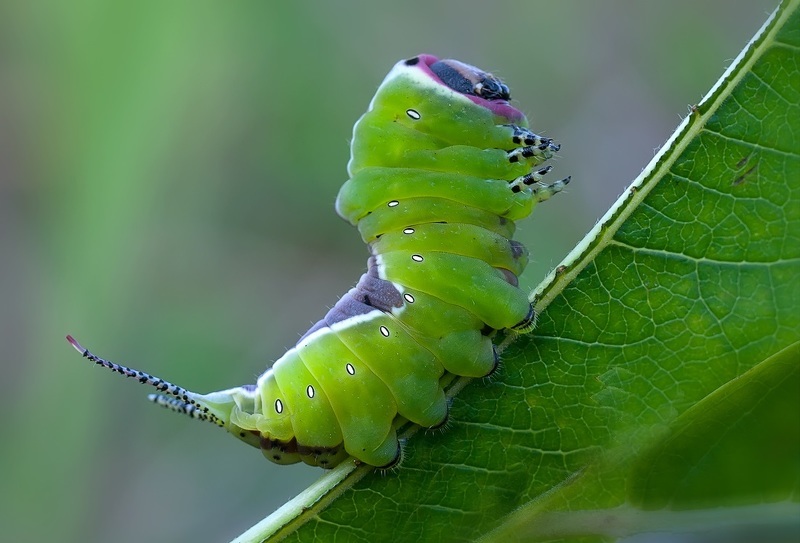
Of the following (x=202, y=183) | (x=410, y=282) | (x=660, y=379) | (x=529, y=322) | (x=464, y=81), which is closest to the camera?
(x=660, y=379)

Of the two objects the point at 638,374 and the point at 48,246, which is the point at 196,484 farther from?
the point at 638,374

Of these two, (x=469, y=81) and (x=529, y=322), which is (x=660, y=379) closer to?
(x=529, y=322)

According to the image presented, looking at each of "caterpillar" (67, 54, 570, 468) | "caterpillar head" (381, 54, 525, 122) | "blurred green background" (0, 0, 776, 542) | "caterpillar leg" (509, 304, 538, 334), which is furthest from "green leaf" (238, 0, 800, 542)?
"blurred green background" (0, 0, 776, 542)

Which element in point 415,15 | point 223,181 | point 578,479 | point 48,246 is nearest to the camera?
point 578,479

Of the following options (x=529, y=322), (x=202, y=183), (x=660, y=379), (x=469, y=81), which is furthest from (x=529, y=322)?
(x=202, y=183)

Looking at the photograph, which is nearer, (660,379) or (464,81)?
(660,379)

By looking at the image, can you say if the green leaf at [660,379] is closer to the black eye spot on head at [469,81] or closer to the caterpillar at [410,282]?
the caterpillar at [410,282]

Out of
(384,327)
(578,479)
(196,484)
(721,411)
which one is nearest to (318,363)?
(384,327)

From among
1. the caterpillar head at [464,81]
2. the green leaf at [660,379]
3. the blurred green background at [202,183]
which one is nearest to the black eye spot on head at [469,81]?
the caterpillar head at [464,81]
